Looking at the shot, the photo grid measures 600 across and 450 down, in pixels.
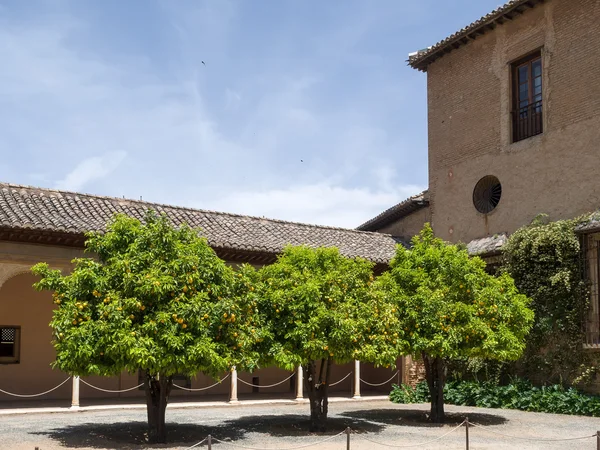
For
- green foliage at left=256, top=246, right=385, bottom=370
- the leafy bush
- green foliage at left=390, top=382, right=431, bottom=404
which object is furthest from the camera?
green foliage at left=390, top=382, right=431, bottom=404

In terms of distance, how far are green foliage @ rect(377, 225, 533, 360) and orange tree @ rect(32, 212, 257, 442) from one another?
11.2ft

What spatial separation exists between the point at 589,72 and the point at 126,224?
12.9 metres

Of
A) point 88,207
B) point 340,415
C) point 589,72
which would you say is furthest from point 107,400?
point 589,72

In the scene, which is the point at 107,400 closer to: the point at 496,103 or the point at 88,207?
the point at 88,207

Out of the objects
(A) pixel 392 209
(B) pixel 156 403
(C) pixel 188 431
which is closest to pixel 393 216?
(A) pixel 392 209

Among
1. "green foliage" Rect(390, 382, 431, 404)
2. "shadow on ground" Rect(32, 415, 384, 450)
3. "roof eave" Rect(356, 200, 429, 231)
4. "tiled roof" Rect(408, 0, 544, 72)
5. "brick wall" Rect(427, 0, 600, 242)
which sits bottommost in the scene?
"green foliage" Rect(390, 382, 431, 404)

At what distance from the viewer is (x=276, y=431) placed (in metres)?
14.3

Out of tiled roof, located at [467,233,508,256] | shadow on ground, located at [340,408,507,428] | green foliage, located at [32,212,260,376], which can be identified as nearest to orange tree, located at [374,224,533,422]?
shadow on ground, located at [340,408,507,428]

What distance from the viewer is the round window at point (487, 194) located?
72.4ft

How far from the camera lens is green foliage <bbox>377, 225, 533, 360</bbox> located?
14859 mm

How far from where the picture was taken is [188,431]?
14.0 metres

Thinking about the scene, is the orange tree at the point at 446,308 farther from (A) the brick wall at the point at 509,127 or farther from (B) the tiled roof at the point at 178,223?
(B) the tiled roof at the point at 178,223

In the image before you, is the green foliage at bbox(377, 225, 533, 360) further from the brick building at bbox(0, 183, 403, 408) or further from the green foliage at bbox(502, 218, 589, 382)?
the brick building at bbox(0, 183, 403, 408)

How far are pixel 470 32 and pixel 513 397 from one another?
35.8 feet
